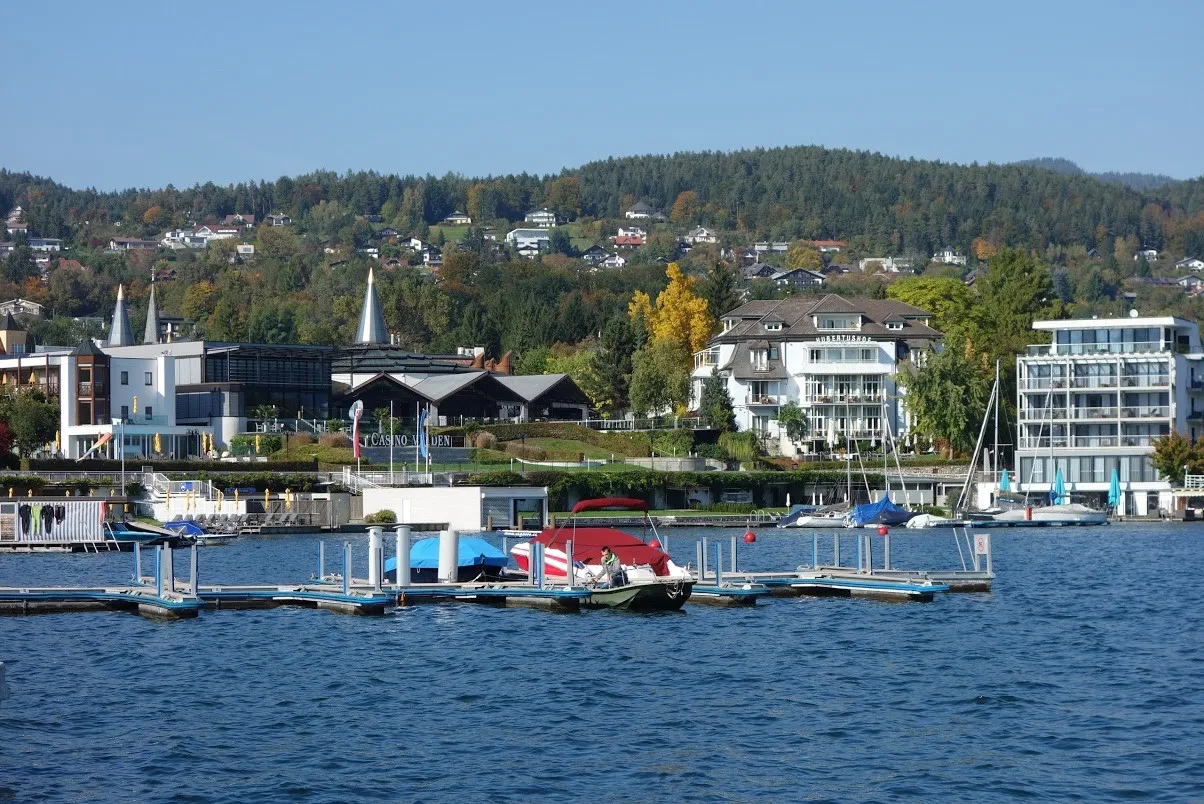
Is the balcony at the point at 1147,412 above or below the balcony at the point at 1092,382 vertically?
below

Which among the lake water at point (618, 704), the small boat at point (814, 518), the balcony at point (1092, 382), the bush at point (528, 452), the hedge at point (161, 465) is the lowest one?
the lake water at point (618, 704)

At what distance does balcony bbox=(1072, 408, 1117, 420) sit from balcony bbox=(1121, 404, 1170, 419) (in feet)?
2.16

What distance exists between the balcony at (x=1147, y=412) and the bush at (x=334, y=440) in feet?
151

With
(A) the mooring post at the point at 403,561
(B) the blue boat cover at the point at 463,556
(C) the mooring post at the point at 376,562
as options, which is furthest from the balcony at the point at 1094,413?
(C) the mooring post at the point at 376,562

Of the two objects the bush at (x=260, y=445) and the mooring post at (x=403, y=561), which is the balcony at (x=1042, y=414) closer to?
the bush at (x=260, y=445)

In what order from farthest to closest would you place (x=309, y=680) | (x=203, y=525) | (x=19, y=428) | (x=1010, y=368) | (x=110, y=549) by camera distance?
(x=1010, y=368) < (x=19, y=428) < (x=203, y=525) < (x=110, y=549) < (x=309, y=680)

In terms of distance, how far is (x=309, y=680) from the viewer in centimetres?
3384

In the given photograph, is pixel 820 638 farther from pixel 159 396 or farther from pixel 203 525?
pixel 159 396

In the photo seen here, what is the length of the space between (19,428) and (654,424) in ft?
132

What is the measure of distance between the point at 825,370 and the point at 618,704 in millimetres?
81164

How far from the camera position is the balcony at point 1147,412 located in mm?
99762

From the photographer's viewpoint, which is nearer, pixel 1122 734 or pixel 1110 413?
pixel 1122 734

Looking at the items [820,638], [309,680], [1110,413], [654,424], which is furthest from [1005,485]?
[309,680]

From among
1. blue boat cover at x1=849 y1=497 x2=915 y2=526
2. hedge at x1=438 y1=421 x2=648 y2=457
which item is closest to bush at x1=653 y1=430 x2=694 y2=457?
hedge at x1=438 y1=421 x2=648 y2=457
